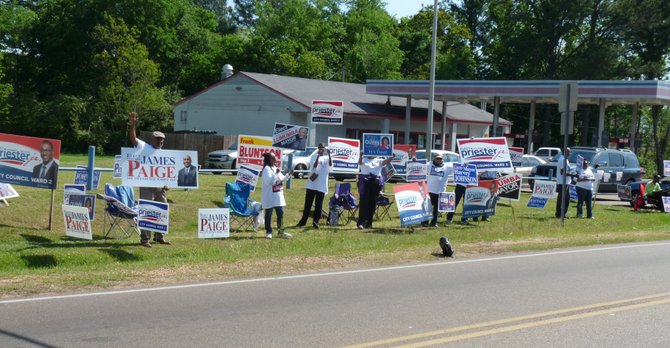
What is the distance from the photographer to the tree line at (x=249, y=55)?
52969mm

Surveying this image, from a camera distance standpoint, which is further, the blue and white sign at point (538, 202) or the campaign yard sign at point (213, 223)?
the blue and white sign at point (538, 202)

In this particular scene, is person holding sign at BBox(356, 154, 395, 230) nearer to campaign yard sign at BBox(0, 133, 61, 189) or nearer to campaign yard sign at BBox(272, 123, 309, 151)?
campaign yard sign at BBox(272, 123, 309, 151)

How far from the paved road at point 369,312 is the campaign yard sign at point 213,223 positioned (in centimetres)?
379

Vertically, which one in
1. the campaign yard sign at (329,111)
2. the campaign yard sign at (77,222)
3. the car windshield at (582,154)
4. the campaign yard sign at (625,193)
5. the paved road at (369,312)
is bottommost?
the paved road at (369,312)

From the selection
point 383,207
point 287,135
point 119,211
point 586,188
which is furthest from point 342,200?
point 586,188

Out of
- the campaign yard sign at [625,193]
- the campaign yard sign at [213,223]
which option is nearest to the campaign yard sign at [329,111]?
the campaign yard sign at [213,223]

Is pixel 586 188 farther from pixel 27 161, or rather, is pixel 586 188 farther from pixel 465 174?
pixel 27 161

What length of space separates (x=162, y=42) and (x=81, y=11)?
624 centimetres

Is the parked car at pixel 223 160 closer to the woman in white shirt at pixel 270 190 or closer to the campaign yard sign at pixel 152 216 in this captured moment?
the woman in white shirt at pixel 270 190

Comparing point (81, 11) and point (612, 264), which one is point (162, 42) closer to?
point (81, 11)

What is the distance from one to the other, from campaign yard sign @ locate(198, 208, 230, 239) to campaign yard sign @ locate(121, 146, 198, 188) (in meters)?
0.82

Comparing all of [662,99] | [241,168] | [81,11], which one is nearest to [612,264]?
[241,168]

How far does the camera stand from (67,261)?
13000 mm

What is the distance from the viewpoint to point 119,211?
1527 cm
